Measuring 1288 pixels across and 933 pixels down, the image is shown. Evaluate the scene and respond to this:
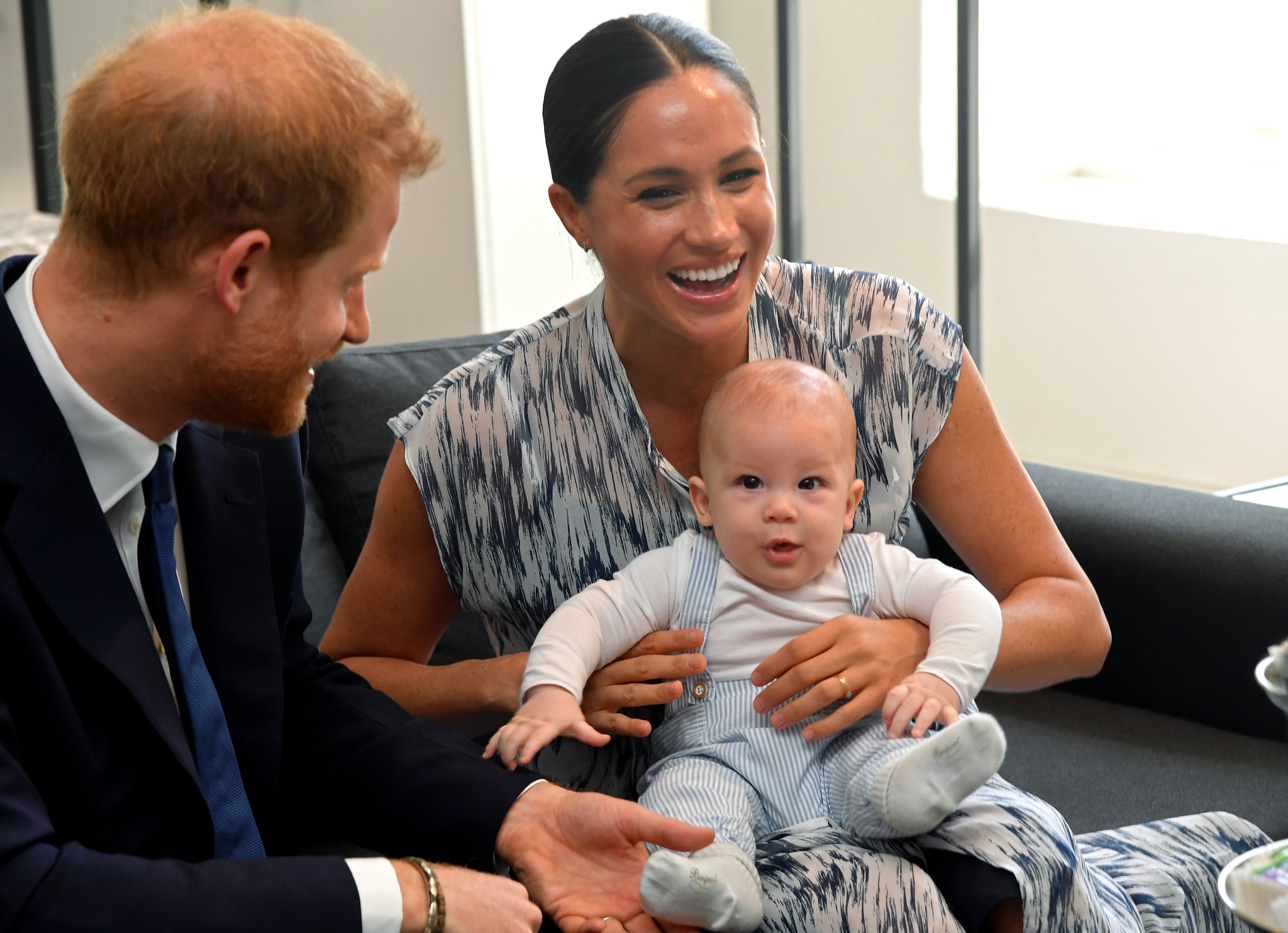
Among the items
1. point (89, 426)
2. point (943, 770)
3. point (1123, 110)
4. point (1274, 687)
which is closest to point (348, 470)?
point (89, 426)

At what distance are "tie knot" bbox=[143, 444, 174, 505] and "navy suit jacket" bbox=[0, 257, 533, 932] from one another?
0.22 ft

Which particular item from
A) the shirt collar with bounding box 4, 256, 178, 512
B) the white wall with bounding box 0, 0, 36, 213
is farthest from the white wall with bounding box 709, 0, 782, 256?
the shirt collar with bounding box 4, 256, 178, 512

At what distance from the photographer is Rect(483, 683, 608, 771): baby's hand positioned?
1.53 metres

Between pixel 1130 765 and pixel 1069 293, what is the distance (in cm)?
293

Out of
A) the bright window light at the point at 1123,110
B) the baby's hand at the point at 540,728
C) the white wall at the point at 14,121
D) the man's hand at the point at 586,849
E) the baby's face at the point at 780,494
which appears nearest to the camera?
the man's hand at the point at 586,849

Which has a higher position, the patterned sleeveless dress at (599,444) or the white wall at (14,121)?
the white wall at (14,121)

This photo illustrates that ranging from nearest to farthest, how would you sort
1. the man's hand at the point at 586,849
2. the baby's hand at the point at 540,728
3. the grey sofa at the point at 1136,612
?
the man's hand at the point at 586,849 < the baby's hand at the point at 540,728 < the grey sofa at the point at 1136,612

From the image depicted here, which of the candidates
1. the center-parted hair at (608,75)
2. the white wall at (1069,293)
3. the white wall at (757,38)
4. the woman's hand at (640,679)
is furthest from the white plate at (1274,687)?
the white wall at (757,38)

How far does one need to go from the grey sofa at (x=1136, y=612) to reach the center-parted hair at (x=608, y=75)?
0.73m

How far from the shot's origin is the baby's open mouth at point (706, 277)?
171 cm

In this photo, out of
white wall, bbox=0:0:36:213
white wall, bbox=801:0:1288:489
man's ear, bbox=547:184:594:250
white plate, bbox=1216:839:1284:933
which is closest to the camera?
white plate, bbox=1216:839:1284:933

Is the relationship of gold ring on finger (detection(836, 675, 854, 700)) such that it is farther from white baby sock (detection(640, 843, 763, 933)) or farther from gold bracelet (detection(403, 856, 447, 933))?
gold bracelet (detection(403, 856, 447, 933))

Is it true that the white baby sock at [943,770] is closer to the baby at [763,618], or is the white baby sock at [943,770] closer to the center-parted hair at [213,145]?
the baby at [763,618]

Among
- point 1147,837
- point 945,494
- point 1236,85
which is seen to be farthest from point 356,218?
point 1236,85
